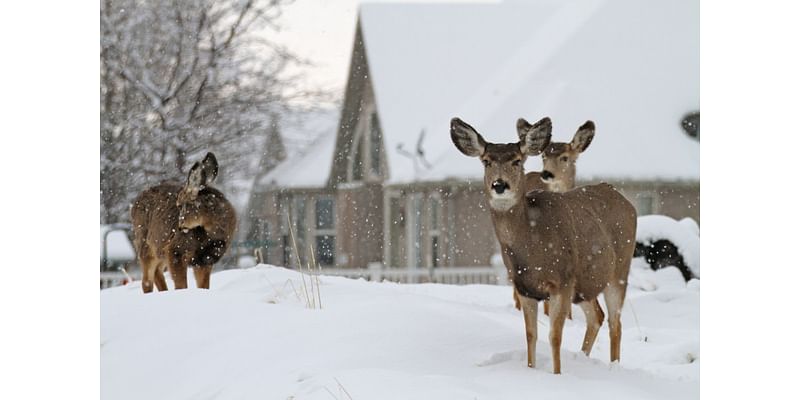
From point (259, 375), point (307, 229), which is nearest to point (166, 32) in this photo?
point (307, 229)

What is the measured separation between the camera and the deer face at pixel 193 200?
6.60 meters

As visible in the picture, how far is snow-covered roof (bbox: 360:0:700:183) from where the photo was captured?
1242 cm

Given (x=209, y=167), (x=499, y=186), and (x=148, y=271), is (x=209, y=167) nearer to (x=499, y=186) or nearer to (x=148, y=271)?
(x=148, y=271)

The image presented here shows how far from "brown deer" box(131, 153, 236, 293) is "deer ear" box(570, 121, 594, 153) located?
218 centimetres

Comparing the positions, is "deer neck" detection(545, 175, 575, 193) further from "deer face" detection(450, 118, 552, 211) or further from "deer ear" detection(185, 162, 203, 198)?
"deer ear" detection(185, 162, 203, 198)

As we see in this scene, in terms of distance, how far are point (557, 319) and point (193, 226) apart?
8.78 feet

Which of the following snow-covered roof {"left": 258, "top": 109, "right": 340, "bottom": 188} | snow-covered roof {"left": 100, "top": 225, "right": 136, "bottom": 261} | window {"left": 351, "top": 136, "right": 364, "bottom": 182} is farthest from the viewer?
window {"left": 351, "top": 136, "right": 364, "bottom": 182}

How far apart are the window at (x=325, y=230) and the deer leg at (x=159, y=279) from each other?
37.4ft

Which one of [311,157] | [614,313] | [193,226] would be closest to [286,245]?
[311,157]

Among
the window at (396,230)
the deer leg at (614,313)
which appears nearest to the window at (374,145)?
the window at (396,230)

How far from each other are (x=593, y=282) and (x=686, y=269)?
389cm

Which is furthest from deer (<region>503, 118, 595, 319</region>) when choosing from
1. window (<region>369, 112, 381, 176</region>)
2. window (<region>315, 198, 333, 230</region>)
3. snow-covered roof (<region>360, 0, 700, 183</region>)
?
window (<region>315, 198, 333, 230</region>)

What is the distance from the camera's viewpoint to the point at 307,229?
19.3 m

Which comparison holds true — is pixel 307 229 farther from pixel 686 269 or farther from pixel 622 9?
pixel 686 269
